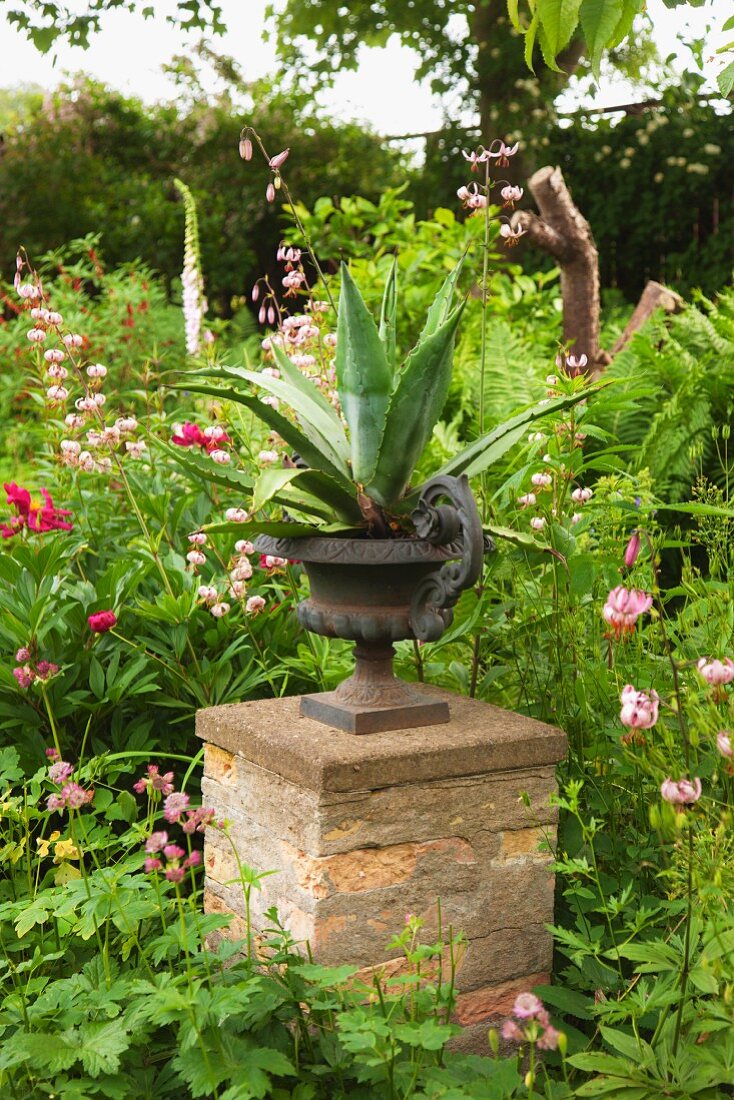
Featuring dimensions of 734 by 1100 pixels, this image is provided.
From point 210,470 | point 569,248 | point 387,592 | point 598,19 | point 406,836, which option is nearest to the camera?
point 598,19

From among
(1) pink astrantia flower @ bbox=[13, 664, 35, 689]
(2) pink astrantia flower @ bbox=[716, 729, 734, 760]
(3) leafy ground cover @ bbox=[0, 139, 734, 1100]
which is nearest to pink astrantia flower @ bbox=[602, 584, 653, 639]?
(3) leafy ground cover @ bbox=[0, 139, 734, 1100]

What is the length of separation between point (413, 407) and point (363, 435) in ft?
0.53

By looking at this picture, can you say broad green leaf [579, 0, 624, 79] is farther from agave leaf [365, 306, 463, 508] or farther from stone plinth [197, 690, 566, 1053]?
stone plinth [197, 690, 566, 1053]

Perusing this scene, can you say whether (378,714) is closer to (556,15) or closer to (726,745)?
(726,745)

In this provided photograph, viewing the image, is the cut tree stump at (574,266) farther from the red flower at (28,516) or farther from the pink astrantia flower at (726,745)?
the pink astrantia flower at (726,745)

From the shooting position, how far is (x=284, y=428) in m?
2.60

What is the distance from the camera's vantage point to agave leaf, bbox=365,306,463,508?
2525 millimetres

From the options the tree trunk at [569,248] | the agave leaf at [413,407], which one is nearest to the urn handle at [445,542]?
the agave leaf at [413,407]

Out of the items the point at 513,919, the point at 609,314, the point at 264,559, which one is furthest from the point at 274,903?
the point at 609,314

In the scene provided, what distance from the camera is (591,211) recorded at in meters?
11.6

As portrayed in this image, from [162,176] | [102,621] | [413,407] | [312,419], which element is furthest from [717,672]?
[162,176]

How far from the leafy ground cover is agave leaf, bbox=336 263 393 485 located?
0.31 metres

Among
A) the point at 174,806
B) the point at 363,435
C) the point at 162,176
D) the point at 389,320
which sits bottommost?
the point at 174,806

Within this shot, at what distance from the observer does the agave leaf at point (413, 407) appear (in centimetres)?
253
